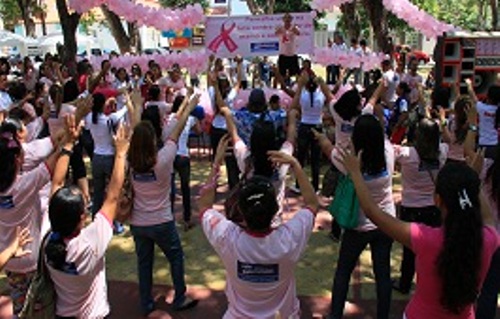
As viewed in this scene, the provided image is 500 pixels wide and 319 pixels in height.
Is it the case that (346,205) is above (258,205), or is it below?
below

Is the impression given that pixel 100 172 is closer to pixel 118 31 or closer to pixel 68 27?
pixel 68 27

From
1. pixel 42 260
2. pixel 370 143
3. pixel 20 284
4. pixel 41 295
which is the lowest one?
pixel 20 284

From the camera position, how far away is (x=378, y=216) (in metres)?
2.48

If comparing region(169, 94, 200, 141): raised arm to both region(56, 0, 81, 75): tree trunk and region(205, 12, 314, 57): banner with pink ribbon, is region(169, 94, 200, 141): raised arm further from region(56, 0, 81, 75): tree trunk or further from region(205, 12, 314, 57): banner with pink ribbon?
region(56, 0, 81, 75): tree trunk

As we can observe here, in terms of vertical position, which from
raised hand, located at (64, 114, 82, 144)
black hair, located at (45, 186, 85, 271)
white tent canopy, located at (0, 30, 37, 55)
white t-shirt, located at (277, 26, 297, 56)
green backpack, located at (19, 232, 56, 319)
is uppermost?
white tent canopy, located at (0, 30, 37, 55)

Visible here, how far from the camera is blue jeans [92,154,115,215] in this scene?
19.9 feet

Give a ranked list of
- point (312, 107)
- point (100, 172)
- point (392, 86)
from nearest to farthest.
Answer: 1. point (100, 172)
2. point (312, 107)
3. point (392, 86)

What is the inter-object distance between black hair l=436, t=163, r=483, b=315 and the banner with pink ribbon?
8063 mm

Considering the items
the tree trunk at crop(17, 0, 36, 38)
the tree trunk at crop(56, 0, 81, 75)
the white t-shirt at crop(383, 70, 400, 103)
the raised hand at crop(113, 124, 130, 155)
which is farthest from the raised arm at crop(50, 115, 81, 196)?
the tree trunk at crop(17, 0, 36, 38)

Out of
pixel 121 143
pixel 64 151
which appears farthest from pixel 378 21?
pixel 64 151

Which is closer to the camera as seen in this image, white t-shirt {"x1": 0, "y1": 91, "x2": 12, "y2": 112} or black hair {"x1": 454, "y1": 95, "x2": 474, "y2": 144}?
→ black hair {"x1": 454, "y1": 95, "x2": 474, "y2": 144}

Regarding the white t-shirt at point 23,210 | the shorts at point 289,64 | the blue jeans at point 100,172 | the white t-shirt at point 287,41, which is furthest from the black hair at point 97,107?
the shorts at point 289,64

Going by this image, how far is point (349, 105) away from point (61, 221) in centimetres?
317

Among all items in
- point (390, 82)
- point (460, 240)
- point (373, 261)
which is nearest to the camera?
point (460, 240)
